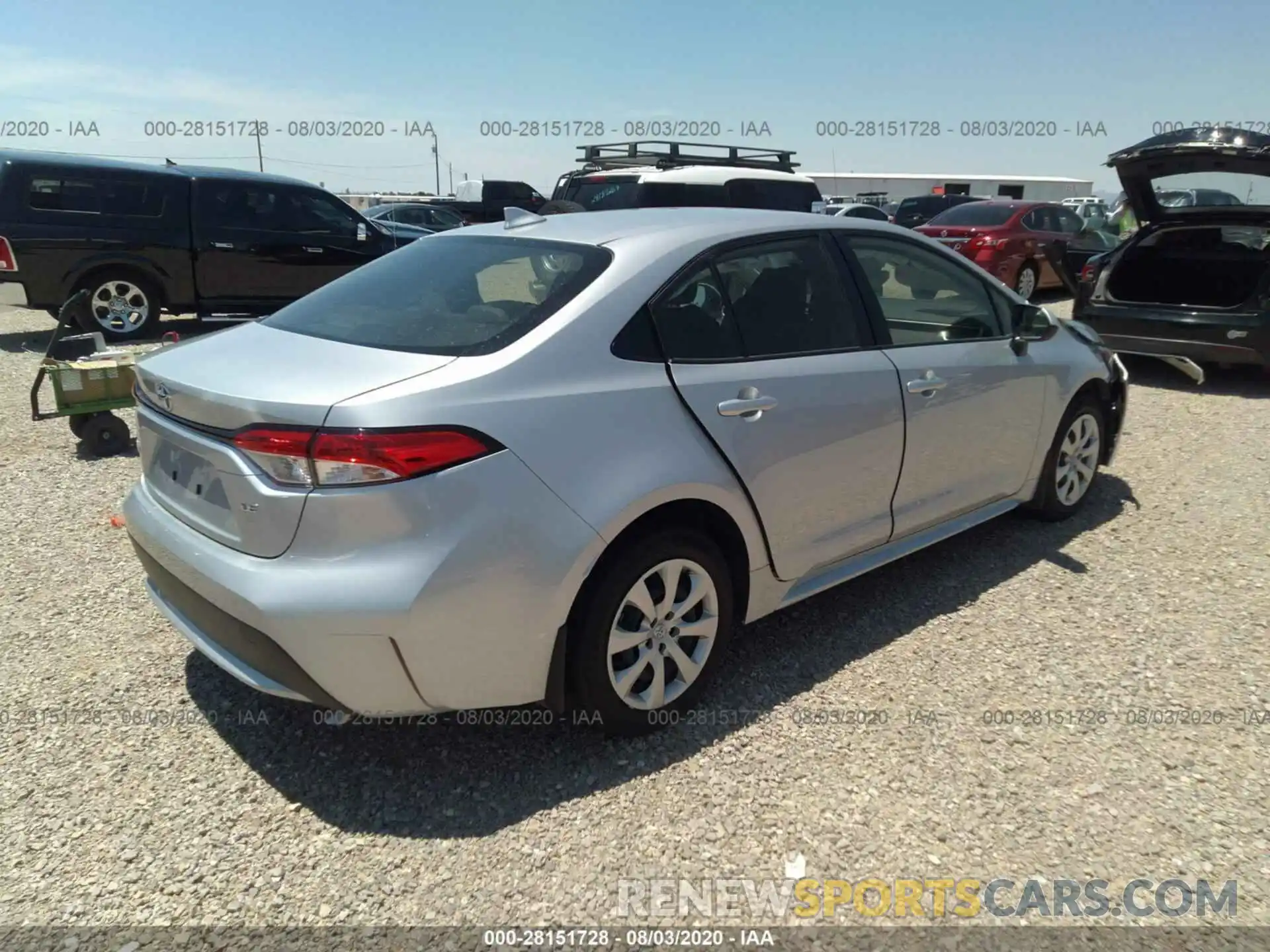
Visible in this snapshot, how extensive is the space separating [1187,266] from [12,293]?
449 inches

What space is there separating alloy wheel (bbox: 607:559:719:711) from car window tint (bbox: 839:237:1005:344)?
1.43m

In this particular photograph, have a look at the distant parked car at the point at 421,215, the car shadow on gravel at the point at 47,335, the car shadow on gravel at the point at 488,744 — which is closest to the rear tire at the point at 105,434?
the car shadow on gravel at the point at 488,744

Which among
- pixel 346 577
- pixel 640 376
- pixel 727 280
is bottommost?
pixel 346 577

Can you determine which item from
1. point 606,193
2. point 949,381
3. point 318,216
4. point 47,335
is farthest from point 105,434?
point 47,335

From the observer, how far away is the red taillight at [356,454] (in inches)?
85.8

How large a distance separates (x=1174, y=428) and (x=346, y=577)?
21.5 ft

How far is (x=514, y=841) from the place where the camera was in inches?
95.0

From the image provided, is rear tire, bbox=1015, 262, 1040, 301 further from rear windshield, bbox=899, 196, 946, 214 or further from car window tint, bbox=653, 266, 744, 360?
rear windshield, bbox=899, 196, 946, 214

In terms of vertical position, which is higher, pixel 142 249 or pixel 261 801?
pixel 142 249

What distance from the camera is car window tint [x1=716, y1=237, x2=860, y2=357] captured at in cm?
304

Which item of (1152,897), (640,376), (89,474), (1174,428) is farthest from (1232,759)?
(89,474)

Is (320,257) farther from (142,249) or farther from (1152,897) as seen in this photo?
(1152,897)

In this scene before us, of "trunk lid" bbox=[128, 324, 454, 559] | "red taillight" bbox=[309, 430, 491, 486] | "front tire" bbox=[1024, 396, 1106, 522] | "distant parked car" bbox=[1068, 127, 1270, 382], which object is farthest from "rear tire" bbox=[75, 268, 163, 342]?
"distant parked car" bbox=[1068, 127, 1270, 382]

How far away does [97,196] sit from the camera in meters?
9.06
